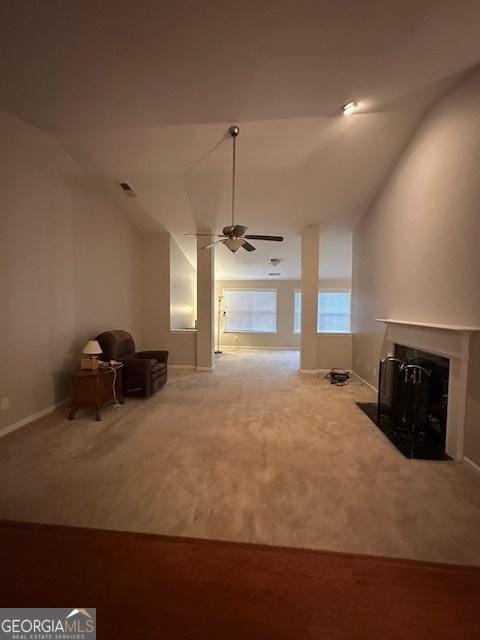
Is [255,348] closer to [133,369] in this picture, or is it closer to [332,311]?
[332,311]

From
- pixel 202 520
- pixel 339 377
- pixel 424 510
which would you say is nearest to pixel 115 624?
pixel 202 520

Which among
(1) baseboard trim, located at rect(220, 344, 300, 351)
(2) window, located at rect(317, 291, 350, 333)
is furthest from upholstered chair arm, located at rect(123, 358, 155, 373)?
(2) window, located at rect(317, 291, 350, 333)

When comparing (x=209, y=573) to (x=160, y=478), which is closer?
(x=209, y=573)

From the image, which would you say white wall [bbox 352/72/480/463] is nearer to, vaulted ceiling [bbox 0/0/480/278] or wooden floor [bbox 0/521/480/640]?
vaulted ceiling [bbox 0/0/480/278]

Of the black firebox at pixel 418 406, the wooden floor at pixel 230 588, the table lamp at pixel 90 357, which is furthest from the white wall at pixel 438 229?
the table lamp at pixel 90 357

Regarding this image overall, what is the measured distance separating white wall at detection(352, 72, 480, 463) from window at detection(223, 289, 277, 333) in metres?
4.61

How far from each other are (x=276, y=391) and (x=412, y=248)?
278 cm

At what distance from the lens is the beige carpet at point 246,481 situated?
162cm

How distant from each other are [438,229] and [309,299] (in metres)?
2.96

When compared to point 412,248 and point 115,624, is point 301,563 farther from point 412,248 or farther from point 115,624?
point 412,248

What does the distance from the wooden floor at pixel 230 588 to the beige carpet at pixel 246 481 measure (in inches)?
4.2

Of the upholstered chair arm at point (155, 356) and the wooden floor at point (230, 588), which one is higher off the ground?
the upholstered chair arm at point (155, 356)

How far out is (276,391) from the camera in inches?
174

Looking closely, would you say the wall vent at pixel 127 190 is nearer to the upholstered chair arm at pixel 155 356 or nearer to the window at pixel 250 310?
the upholstered chair arm at pixel 155 356
